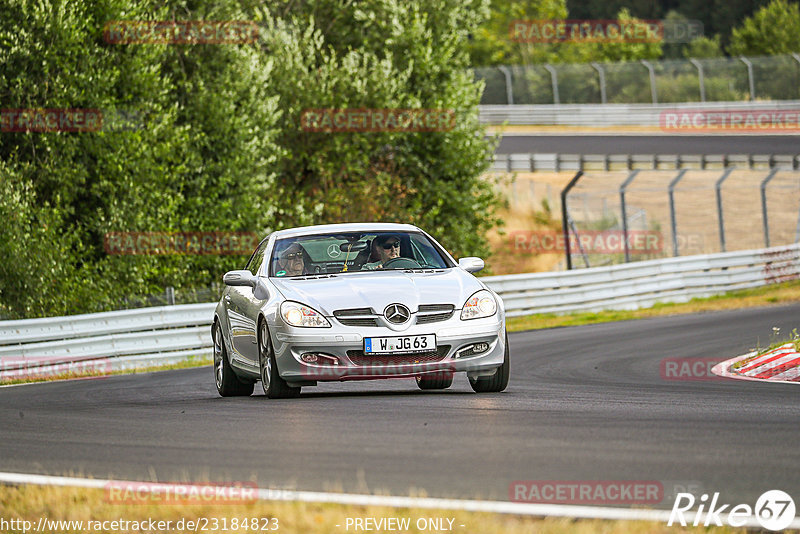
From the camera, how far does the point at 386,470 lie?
645cm

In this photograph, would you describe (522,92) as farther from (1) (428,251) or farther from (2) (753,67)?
(1) (428,251)

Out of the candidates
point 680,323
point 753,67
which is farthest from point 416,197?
point 753,67

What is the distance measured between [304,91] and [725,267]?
1123 centimetres

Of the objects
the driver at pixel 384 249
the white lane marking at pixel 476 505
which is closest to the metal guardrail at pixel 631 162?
the driver at pixel 384 249

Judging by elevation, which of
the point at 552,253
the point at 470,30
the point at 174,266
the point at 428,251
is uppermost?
the point at 470,30

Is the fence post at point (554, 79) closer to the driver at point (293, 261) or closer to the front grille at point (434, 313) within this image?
the driver at point (293, 261)

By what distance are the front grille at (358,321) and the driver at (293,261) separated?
1.15 meters
